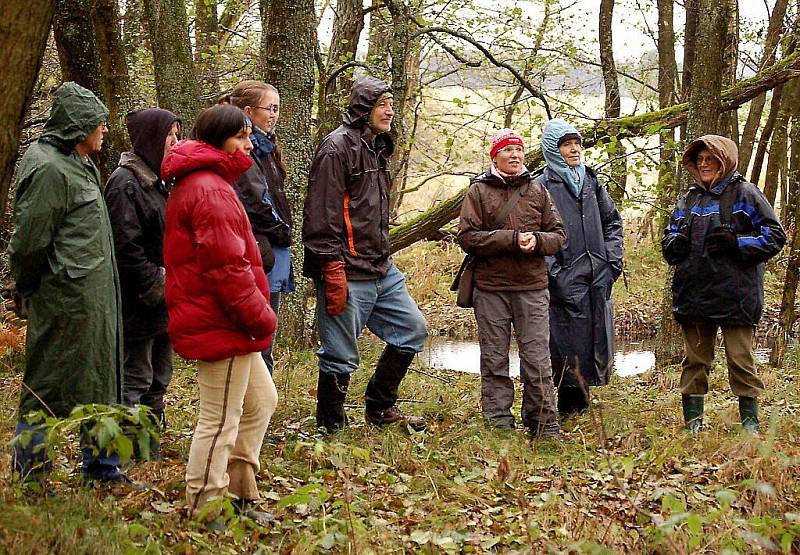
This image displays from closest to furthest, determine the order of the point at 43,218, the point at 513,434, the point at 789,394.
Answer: the point at 43,218
the point at 513,434
the point at 789,394

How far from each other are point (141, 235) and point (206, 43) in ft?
31.2

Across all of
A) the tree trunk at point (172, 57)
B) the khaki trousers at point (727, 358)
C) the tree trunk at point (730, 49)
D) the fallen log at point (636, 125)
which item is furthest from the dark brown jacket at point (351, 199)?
the fallen log at point (636, 125)

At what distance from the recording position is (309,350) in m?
8.59

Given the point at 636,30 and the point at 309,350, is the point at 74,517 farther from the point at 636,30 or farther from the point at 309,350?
the point at 636,30

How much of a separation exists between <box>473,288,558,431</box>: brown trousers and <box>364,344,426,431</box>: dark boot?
56cm

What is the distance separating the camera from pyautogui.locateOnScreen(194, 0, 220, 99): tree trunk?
439 inches

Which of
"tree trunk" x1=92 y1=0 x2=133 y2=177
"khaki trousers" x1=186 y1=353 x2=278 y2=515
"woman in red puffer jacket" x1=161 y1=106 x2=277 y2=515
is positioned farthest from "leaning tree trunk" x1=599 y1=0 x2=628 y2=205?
"khaki trousers" x1=186 y1=353 x2=278 y2=515

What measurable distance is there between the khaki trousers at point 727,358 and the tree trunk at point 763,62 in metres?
6.65

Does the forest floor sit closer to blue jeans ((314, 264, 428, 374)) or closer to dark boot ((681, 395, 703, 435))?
dark boot ((681, 395, 703, 435))

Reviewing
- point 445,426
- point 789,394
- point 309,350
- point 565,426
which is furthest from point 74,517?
point 789,394

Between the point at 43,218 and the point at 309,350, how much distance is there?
4830 millimetres

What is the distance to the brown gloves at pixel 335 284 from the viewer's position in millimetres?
5352

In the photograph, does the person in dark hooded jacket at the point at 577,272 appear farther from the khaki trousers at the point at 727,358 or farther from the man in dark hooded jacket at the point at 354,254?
the man in dark hooded jacket at the point at 354,254

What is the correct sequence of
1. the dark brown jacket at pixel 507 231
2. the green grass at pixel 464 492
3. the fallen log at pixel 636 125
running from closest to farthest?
the green grass at pixel 464 492
the dark brown jacket at pixel 507 231
the fallen log at pixel 636 125
